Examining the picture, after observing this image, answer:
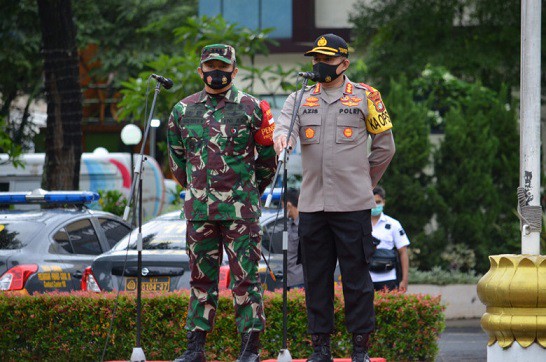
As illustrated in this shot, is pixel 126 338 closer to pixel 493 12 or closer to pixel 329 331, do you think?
pixel 329 331

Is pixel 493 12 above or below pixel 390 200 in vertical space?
above

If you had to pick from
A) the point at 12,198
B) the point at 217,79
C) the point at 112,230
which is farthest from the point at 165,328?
the point at 112,230

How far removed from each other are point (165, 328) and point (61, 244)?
3654mm

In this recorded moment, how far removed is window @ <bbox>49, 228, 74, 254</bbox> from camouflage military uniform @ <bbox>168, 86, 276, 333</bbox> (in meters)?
5.70

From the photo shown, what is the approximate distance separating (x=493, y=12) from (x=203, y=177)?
1349cm

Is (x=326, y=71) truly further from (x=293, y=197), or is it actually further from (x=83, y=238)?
(x=83, y=238)

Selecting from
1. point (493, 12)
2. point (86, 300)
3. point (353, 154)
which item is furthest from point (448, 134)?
point (353, 154)

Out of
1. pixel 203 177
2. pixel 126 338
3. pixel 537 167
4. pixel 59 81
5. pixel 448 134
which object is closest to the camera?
pixel 203 177

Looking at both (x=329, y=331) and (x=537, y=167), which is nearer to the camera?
(x=329, y=331)

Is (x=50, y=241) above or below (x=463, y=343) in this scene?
above

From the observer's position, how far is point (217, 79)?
728 cm

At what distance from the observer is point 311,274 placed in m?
7.32

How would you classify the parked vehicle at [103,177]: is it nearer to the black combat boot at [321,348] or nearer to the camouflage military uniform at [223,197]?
the camouflage military uniform at [223,197]

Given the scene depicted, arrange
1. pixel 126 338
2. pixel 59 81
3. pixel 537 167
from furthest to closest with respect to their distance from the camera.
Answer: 1. pixel 59 81
2. pixel 126 338
3. pixel 537 167
